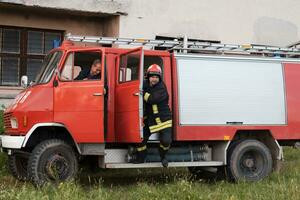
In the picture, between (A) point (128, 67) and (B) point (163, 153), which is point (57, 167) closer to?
(B) point (163, 153)

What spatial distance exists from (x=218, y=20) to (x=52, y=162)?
886 centimetres

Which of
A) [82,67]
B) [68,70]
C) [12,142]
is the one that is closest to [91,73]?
[82,67]

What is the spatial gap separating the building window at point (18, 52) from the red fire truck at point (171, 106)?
5.55m

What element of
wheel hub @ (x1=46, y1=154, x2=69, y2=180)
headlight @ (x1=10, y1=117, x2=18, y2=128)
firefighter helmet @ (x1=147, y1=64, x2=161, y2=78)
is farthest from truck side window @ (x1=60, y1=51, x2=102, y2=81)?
wheel hub @ (x1=46, y1=154, x2=69, y2=180)

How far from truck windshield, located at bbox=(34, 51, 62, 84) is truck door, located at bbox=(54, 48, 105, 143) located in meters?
0.22

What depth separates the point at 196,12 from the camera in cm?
1592

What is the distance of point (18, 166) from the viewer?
990 cm

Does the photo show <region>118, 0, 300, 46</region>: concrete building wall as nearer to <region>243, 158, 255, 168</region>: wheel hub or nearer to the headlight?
<region>243, 158, 255, 168</region>: wheel hub

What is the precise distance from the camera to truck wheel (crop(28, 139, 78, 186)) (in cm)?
878

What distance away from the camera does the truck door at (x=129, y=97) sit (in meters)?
9.10

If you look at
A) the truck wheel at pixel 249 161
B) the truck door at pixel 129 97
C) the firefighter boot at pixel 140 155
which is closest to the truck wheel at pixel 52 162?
the truck door at pixel 129 97

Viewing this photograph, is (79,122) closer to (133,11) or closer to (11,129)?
(11,129)

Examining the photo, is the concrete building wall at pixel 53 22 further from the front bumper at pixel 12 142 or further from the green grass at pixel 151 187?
the front bumper at pixel 12 142

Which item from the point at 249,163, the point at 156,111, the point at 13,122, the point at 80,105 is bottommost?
the point at 249,163
